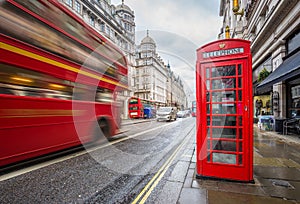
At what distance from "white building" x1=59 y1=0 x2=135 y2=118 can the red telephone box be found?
13.1 m

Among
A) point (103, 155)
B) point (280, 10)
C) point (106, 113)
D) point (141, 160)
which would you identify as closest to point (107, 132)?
point (106, 113)

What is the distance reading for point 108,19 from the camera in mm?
26859

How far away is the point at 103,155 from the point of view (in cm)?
515

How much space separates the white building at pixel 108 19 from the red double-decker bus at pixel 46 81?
9.87m

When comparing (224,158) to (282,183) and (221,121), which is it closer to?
(221,121)

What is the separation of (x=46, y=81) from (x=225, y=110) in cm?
482

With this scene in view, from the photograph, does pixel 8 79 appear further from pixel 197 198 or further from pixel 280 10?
pixel 280 10

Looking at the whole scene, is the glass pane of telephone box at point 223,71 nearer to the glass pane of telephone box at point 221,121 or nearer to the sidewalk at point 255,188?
the glass pane of telephone box at point 221,121

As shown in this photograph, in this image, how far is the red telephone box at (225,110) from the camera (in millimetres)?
3059

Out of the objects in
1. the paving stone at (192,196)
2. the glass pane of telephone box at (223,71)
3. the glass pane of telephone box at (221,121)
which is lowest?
the paving stone at (192,196)

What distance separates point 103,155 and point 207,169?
3284 mm

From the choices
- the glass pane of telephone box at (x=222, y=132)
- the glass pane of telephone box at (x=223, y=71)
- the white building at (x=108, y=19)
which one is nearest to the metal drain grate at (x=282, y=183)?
the glass pane of telephone box at (x=222, y=132)

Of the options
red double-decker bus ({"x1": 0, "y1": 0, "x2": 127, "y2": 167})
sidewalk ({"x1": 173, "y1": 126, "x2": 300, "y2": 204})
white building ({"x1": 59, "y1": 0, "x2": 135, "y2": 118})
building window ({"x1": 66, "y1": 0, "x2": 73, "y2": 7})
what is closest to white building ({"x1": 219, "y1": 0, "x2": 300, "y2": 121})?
sidewalk ({"x1": 173, "y1": 126, "x2": 300, "y2": 204})

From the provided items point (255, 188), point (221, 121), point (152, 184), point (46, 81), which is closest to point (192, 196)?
point (152, 184)
